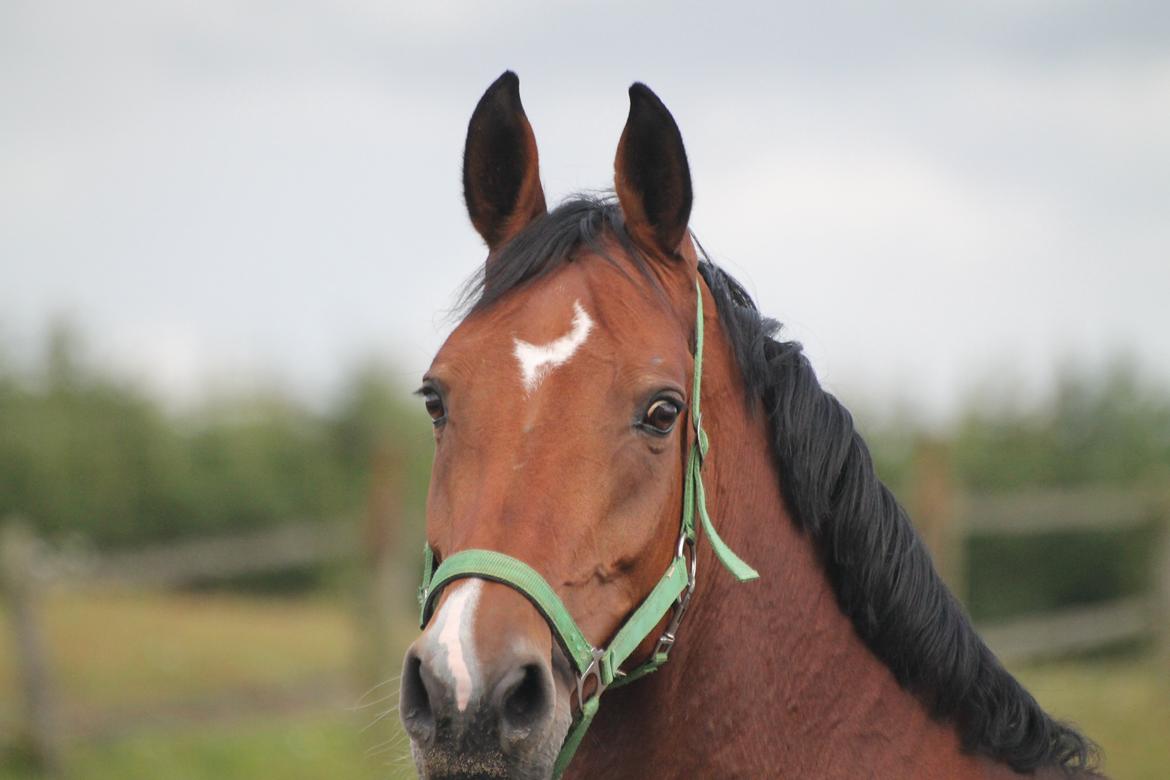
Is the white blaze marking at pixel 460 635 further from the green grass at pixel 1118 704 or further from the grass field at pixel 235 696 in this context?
the green grass at pixel 1118 704

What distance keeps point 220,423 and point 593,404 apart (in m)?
20.0

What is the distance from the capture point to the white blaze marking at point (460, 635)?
1.95m

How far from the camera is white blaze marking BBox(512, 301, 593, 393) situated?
2309mm

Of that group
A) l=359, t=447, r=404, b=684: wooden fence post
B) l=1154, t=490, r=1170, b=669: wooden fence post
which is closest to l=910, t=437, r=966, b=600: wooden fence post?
l=1154, t=490, r=1170, b=669: wooden fence post

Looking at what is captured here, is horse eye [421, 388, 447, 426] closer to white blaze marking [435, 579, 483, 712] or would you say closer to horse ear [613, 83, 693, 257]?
white blaze marking [435, 579, 483, 712]

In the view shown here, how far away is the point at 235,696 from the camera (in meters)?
8.83

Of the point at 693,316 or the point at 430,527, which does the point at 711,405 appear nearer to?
the point at 693,316

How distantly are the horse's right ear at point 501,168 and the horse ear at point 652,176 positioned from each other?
9.7 inches

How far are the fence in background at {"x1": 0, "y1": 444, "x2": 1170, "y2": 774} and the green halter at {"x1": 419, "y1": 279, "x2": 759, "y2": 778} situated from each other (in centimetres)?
663

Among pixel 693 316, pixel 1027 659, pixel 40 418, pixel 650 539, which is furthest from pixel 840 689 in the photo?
pixel 40 418

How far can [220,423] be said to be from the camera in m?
20.9

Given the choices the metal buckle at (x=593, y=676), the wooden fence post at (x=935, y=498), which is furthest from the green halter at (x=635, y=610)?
the wooden fence post at (x=935, y=498)

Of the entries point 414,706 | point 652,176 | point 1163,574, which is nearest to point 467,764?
point 414,706

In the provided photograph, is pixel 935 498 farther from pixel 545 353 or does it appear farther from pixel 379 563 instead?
pixel 545 353
